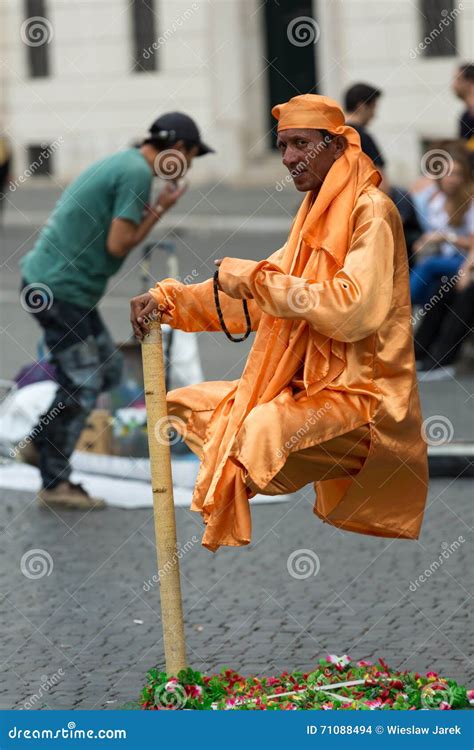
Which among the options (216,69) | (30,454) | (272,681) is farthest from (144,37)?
(272,681)

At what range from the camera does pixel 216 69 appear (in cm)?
2420

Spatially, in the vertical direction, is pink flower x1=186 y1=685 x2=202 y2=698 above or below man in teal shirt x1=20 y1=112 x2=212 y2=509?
below

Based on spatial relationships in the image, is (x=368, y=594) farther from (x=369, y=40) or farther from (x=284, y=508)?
(x=369, y=40)

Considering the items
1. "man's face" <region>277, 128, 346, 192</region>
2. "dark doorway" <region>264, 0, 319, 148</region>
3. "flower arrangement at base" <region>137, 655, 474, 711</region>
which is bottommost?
"flower arrangement at base" <region>137, 655, 474, 711</region>

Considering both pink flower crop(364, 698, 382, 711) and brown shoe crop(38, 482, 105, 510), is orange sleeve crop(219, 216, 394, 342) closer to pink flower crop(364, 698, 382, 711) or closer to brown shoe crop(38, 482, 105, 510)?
pink flower crop(364, 698, 382, 711)

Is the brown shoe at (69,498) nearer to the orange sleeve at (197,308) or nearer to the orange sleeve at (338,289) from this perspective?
the orange sleeve at (197,308)

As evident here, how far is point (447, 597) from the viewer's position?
667 cm

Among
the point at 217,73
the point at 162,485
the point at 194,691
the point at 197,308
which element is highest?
the point at 217,73

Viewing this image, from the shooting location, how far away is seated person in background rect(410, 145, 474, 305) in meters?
11.9

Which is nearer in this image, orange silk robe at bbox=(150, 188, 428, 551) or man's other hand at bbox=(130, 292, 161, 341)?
orange silk robe at bbox=(150, 188, 428, 551)

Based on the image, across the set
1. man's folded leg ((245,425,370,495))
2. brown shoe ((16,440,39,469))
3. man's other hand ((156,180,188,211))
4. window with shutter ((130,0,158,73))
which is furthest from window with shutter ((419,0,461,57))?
man's folded leg ((245,425,370,495))

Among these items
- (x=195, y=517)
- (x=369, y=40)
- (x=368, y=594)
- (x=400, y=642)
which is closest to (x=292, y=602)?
(x=368, y=594)

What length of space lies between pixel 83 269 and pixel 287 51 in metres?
16.8

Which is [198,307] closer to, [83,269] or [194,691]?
[194,691]
